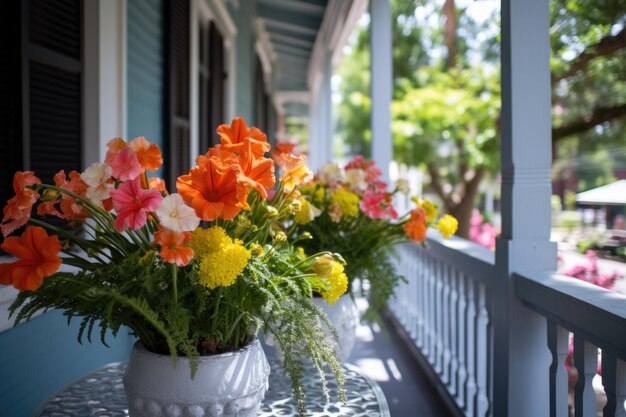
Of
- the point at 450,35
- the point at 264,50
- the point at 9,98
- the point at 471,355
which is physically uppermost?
the point at 450,35

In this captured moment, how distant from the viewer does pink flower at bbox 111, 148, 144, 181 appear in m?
0.96

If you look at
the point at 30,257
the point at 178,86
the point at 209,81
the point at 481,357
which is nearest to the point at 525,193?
the point at 481,357

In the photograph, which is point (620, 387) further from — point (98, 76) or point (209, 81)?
point (209, 81)

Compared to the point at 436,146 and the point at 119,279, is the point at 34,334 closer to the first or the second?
the point at 119,279

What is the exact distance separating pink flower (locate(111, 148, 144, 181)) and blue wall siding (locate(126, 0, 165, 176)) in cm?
153

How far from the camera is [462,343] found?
248 centimetres

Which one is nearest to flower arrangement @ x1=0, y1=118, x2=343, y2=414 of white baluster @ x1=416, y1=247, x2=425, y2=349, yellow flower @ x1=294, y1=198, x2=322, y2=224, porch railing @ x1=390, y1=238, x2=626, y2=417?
yellow flower @ x1=294, y1=198, x2=322, y2=224

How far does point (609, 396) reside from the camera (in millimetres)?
1304

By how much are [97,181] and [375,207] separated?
99cm

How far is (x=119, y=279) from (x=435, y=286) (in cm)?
221

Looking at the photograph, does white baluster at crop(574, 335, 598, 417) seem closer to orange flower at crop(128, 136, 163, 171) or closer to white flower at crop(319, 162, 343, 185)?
white flower at crop(319, 162, 343, 185)

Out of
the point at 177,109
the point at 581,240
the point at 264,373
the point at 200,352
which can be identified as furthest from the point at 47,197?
the point at 177,109

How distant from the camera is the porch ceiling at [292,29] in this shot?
7.07m

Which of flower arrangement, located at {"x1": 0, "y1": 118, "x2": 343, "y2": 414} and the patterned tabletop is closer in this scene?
flower arrangement, located at {"x1": 0, "y1": 118, "x2": 343, "y2": 414}
